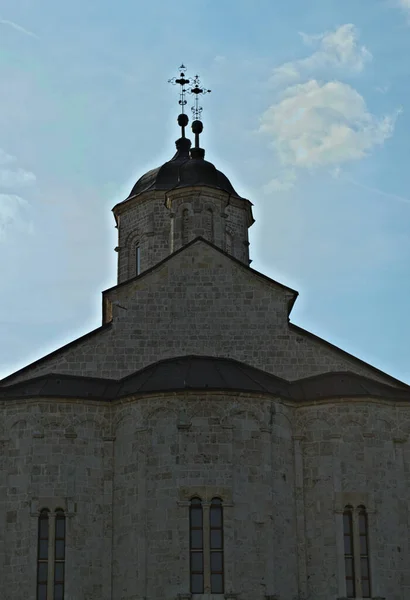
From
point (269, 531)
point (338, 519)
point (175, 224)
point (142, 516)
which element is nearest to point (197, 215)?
point (175, 224)

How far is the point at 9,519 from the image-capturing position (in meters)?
29.3

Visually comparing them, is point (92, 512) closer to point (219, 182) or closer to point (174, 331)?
point (174, 331)

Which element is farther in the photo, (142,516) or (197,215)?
(197,215)

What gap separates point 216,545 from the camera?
93.5 ft

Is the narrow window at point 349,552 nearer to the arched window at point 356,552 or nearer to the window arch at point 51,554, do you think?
the arched window at point 356,552

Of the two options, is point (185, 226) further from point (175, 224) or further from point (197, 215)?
point (197, 215)

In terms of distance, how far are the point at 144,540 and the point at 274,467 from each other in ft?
12.4

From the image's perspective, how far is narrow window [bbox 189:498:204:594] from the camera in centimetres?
2812

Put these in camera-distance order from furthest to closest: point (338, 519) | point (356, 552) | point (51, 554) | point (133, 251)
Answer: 1. point (133, 251)
2. point (338, 519)
3. point (356, 552)
4. point (51, 554)

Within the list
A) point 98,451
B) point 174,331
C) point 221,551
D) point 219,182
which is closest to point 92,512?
point 98,451

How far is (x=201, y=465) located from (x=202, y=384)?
210cm

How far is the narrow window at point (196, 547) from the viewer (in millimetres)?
28125

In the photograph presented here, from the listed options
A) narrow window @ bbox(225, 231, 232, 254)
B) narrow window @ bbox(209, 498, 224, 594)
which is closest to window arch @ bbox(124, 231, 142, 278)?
narrow window @ bbox(225, 231, 232, 254)

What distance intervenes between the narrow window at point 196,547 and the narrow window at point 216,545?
245 mm
